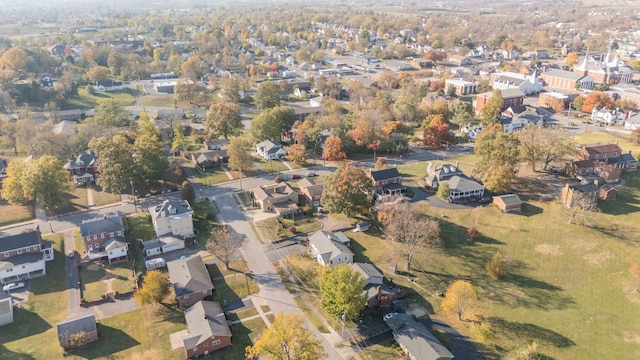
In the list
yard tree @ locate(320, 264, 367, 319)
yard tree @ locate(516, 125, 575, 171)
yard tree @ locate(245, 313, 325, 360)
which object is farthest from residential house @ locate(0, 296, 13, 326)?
yard tree @ locate(516, 125, 575, 171)

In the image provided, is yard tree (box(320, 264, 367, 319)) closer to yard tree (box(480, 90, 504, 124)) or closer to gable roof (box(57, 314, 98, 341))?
gable roof (box(57, 314, 98, 341))

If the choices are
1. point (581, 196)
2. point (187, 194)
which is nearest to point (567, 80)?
point (581, 196)

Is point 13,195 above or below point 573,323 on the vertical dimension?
above

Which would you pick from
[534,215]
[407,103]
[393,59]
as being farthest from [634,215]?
[393,59]

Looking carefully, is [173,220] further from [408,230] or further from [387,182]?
[387,182]

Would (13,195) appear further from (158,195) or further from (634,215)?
(634,215)
